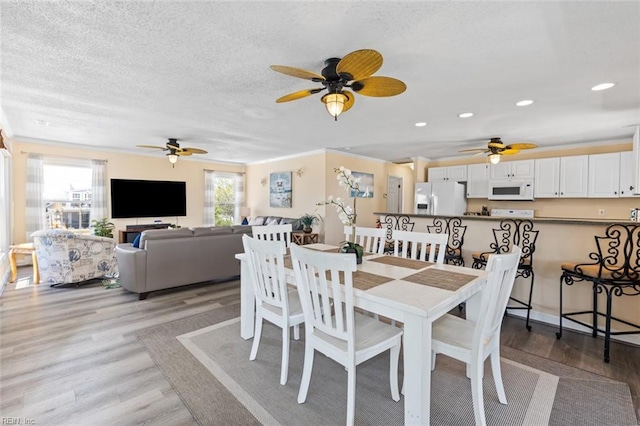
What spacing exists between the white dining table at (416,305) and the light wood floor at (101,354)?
1.25m

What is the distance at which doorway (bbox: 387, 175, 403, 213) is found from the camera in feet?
26.4

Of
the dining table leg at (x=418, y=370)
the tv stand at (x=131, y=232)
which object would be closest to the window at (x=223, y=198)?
the tv stand at (x=131, y=232)

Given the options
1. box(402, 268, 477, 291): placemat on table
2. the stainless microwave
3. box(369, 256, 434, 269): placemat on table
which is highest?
the stainless microwave

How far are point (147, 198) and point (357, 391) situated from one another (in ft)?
22.0

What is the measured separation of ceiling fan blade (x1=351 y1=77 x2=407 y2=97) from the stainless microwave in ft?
16.0

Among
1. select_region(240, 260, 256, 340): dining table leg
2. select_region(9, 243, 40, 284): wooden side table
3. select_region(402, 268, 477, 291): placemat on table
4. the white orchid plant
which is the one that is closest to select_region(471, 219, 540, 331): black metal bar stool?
select_region(402, 268, 477, 291): placemat on table

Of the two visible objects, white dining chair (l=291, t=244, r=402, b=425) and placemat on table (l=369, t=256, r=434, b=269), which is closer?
white dining chair (l=291, t=244, r=402, b=425)

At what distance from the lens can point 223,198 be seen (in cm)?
848

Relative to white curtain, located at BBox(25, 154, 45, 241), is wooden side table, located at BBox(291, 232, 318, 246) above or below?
below

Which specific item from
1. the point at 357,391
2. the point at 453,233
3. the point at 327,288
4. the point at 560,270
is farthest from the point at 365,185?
the point at 327,288

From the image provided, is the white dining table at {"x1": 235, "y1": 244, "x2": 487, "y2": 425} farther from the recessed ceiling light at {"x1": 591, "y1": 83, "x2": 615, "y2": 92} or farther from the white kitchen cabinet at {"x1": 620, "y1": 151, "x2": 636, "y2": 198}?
the white kitchen cabinet at {"x1": 620, "y1": 151, "x2": 636, "y2": 198}

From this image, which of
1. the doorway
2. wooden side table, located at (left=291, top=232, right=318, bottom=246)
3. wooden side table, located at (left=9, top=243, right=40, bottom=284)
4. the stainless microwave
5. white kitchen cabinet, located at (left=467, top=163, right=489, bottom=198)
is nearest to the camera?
wooden side table, located at (left=9, top=243, right=40, bottom=284)

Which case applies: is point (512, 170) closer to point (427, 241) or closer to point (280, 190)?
point (427, 241)

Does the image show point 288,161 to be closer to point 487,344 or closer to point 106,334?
point 106,334
